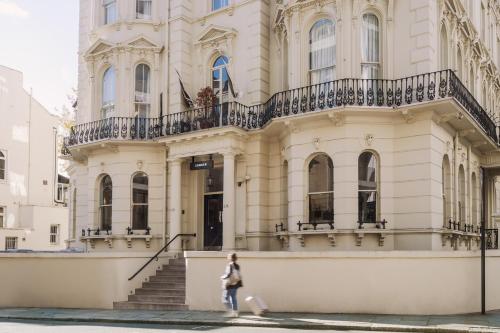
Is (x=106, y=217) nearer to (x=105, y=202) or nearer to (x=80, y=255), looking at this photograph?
(x=105, y=202)

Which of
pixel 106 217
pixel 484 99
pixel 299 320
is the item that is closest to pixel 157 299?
pixel 299 320

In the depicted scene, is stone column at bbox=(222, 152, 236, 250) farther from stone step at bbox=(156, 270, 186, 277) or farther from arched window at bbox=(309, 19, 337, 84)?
arched window at bbox=(309, 19, 337, 84)

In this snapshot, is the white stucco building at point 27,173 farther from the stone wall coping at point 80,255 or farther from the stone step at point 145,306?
the stone step at point 145,306

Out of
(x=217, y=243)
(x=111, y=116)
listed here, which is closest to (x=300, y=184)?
(x=217, y=243)

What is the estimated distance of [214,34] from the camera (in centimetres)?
2314

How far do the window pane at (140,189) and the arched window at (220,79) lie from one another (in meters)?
4.27

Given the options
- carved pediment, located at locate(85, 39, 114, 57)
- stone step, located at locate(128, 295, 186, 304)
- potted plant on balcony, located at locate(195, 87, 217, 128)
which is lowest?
stone step, located at locate(128, 295, 186, 304)

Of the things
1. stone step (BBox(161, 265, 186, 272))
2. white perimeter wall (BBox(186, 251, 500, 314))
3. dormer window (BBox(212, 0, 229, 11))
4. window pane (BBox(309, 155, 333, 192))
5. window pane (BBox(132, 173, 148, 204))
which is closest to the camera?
white perimeter wall (BBox(186, 251, 500, 314))

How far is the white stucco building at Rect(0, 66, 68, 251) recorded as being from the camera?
39094 mm

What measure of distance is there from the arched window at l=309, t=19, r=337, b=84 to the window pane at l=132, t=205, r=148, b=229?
8340mm

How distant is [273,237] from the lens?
21.2 metres

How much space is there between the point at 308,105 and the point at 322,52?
208 cm

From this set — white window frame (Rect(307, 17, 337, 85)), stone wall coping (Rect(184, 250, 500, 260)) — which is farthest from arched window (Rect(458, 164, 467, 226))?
white window frame (Rect(307, 17, 337, 85))

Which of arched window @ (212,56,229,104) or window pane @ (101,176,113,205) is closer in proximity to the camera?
arched window @ (212,56,229,104)
